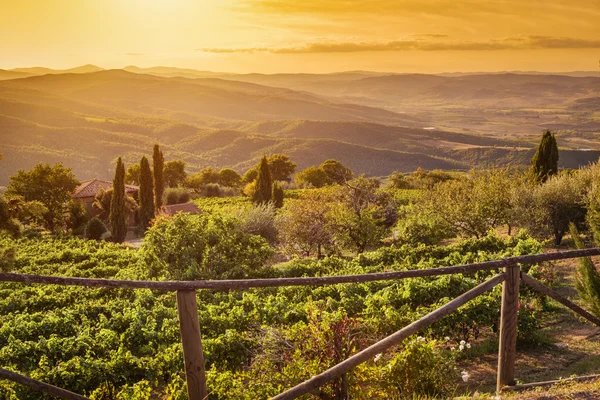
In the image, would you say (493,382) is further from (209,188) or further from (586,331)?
(209,188)

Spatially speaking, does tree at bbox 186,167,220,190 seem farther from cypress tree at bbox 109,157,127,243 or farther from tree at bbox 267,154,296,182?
cypress tree at bbox 109,157,127,243

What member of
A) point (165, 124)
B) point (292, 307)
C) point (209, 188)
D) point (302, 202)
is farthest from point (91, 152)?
point (292, 307)

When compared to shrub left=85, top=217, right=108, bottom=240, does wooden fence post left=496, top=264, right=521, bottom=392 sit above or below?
above

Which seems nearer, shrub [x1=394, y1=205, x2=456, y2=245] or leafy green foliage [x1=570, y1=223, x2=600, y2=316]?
leafy green foliage [x1=570, y1=223, x2=600, y2=316]

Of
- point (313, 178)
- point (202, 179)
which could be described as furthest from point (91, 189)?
A: point (313, 178)

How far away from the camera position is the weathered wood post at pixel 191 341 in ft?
9.18

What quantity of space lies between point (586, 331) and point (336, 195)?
16.9 m

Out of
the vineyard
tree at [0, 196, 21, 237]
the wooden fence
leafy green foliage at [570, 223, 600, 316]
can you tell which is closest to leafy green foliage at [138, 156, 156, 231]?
tree at [0, 196, 21, 237]

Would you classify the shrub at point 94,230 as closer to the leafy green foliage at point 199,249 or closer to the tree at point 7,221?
the tree at point 7,221

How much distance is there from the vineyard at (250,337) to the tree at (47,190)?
29.8m

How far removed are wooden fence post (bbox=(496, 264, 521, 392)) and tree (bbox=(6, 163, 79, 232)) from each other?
44274 millimetres

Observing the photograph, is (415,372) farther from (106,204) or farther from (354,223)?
(106,204)

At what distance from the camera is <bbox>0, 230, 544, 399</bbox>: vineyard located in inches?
180

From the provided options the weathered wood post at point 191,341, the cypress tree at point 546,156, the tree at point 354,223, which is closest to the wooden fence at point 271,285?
the weathered wood post at point 191,341
